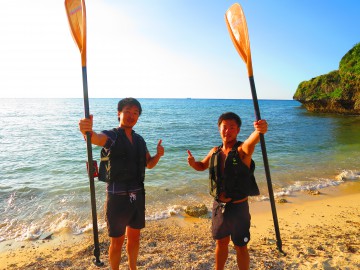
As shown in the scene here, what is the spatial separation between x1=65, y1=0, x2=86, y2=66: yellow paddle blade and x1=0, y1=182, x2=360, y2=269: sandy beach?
3.11 m

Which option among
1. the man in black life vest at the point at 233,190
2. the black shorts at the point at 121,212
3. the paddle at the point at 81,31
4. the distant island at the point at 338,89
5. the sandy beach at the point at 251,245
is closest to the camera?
the man in black life vest at the point at 233,190

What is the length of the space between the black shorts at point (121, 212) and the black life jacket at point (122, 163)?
0.20m

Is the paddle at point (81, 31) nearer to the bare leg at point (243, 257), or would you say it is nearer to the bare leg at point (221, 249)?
the bare leg at point (221, 249)

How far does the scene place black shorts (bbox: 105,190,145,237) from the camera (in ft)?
9.86

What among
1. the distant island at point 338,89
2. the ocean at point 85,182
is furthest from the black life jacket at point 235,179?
the distant island at point 338,89

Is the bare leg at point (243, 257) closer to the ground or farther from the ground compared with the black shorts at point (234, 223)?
closer to the ground

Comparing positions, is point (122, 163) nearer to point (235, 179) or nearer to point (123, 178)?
point (123, 178)

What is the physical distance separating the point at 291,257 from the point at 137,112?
10.4 feet

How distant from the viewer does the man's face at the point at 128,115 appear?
3.19 m

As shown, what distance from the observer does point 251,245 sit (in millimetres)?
4438

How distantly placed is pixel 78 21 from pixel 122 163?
6.20 ft

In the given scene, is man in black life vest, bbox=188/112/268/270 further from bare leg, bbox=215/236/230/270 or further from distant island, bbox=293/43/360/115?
distant island, bbox=293/43/360/115

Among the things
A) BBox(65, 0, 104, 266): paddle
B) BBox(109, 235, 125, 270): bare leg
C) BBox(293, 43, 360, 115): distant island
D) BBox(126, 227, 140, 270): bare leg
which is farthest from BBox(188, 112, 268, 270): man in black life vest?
BBox(293, 43, 360, 115): distant island

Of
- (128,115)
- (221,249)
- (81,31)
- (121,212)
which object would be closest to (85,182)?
(121,212)
